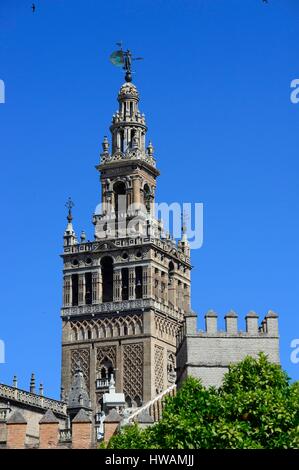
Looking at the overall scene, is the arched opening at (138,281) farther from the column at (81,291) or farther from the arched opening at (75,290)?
the arched opening at (75,290)

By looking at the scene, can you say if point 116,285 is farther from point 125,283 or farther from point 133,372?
point 133,372

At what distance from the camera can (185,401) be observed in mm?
50688

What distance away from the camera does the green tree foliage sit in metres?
47.4

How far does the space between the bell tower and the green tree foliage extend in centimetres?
5103

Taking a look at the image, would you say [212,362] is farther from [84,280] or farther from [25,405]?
[84,280]

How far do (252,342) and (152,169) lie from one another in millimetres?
48940

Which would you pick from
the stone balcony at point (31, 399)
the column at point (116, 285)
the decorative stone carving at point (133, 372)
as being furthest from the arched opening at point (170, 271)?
the stone balcony at point (31, 399)

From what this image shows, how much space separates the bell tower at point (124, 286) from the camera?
345 feet

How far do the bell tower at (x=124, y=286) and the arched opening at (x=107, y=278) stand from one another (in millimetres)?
81

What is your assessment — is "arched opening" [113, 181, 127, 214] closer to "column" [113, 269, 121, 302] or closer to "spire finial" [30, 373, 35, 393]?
"column" [113, 269, 121, 302]

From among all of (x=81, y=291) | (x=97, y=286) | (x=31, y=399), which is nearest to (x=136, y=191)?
(x=97, y=286)
